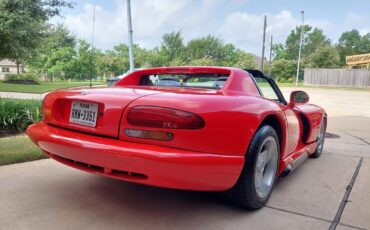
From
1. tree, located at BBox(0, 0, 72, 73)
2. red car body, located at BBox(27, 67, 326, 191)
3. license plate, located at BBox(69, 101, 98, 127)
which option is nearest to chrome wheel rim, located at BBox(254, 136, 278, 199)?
red car body, located at BBox(27, 67, 326, 191)

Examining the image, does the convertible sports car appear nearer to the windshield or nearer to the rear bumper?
the rear bumper

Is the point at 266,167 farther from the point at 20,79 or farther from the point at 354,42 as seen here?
the point at 354,42

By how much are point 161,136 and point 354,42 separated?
95.1m

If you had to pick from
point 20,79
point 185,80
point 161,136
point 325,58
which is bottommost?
point 161,136

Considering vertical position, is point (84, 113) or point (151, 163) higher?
point (84, 113)

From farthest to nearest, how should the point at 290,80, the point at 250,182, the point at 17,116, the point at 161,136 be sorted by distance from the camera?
the point at 290,80, the point at 17,116, the point at 250,182, the point at 161,136

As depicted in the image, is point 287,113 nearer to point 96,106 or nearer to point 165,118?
point 165,118

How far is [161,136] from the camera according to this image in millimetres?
2207

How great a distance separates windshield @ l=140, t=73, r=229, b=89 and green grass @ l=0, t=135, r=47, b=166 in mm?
1796

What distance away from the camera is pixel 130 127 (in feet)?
7.52

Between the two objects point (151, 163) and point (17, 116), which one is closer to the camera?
point (151, 163)

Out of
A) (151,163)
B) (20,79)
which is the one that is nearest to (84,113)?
(151,163)

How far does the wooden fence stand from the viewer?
35.5m

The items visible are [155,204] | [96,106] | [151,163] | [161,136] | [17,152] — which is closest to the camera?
[151,163]
